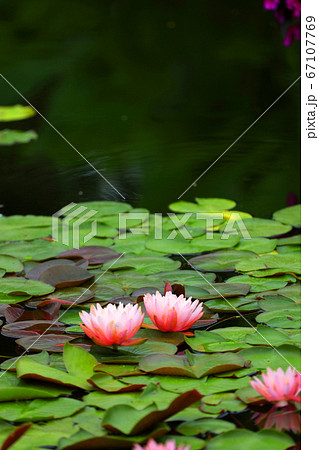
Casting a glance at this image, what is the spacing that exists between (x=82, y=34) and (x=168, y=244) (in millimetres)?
3446

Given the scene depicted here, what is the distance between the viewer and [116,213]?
77.3 inches

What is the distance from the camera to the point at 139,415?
0.92 m

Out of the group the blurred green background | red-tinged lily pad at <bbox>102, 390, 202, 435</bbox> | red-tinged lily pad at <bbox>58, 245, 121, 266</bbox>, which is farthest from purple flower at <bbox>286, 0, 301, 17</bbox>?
red-tinged lily pad at <bbox>102, 390, 202, 435</bbox>

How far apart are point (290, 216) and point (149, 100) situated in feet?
5.87

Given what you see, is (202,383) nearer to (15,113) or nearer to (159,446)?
(159,446)

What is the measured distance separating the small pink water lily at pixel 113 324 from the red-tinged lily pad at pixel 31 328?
0.49 feet

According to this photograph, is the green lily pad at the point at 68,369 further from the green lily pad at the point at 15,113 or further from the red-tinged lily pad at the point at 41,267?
the green lily pad at the point at 15,113

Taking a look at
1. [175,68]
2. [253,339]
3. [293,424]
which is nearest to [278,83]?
[175,68]

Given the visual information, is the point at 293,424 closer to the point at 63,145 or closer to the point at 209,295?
the point at 209,295

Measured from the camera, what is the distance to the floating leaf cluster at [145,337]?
923 millimetres

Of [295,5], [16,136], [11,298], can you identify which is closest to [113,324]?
[11,298]

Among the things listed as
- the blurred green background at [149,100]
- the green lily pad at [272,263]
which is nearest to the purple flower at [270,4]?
the blurred green background at [149,100]

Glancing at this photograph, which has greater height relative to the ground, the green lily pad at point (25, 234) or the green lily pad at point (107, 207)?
the green lily pad at point (107, 207)

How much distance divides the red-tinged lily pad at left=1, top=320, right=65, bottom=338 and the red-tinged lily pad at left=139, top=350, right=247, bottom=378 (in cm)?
26
